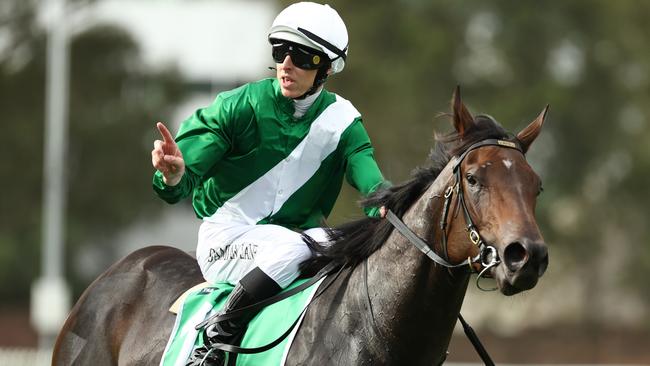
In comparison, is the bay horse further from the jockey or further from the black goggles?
the black goggles

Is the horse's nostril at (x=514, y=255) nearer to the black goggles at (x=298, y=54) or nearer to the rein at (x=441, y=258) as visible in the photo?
the rein at (x=441, y=258)

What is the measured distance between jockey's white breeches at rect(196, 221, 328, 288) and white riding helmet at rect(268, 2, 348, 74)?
95 cm

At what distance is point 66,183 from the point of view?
3234 centimetres

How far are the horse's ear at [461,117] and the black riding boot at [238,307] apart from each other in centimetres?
125

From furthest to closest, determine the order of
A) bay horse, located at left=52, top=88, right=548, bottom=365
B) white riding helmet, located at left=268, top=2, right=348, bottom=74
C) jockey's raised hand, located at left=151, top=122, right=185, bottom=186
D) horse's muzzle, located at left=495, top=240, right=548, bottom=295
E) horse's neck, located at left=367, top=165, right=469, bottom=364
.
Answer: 1. white riding helmet, located at left=268, top=2, right=348, bottom=74
2. jockey's raised hand, located at left=151, top=122, right=185, bottom=186
3. horse's neck, located at left=367, top=165, right=469, bottom=364
4. bay horse, located at left=52, top=88, right=548, bottom=365
5. horse's muzzle, located at left=495, top=240, right=548, bottom=295

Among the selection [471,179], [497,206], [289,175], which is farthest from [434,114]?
[497,206]

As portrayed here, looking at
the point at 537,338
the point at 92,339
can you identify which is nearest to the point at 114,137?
the point at 537,338

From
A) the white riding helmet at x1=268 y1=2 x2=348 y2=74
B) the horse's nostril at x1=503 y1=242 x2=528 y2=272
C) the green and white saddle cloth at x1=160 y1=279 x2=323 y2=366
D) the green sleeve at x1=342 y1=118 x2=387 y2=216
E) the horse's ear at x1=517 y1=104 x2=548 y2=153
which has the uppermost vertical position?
the white riding helmet at x1=268 y1=2 x2=348 y2=74

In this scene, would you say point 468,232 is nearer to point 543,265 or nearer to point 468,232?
point 468,232

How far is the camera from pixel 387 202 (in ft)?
19.1

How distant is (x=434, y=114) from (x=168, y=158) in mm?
26342

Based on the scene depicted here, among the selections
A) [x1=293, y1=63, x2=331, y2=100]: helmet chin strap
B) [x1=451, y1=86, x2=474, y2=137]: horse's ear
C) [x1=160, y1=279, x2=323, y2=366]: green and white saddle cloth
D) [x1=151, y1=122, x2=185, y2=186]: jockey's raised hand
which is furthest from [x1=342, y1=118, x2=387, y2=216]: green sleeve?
[x1=151, y1=122, x2=185, y2=186]: jockey's raised hand

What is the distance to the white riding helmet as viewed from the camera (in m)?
6.13

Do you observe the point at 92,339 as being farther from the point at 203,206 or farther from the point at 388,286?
the point at 388,286
